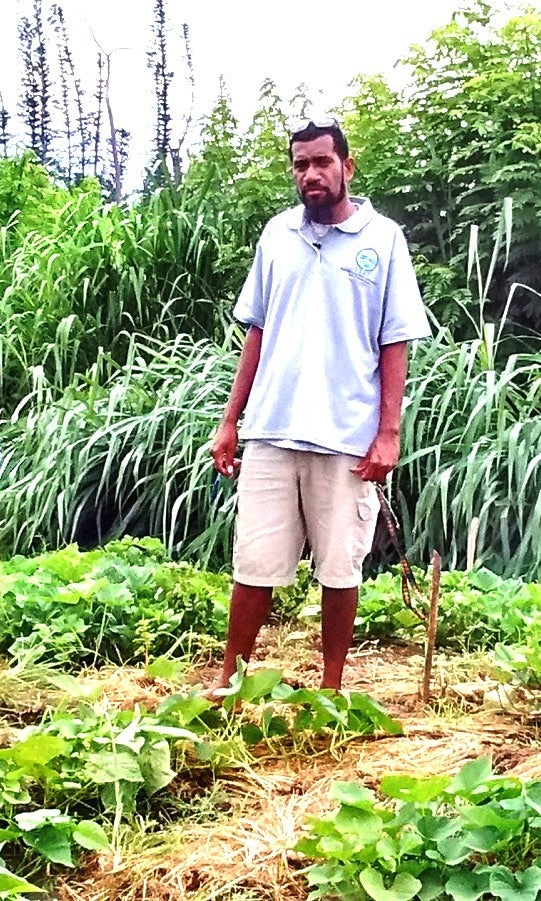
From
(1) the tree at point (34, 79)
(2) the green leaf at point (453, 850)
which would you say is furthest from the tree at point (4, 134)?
(2) the green leaf at point (453, 850)

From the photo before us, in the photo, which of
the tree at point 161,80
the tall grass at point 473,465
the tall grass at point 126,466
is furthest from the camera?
the tree at point 161,80

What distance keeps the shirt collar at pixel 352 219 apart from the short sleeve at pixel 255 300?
120 millimetres

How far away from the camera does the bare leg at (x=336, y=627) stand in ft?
7.96

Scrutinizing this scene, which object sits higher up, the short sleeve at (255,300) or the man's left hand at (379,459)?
the short sleeve at (255,300)

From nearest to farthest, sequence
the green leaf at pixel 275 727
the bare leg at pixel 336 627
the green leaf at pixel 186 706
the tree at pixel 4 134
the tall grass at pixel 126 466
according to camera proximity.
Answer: the green leaf at pixel 186 706
the green leaf at pixel 275 727
the bare leg at pixel 336 627
the tall grass at pixel 126 466
the tree at pixel 4 134

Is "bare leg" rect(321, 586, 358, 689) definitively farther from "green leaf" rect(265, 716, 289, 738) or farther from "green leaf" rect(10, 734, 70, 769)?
"green leaf" rect(10, 734, 70, 769)

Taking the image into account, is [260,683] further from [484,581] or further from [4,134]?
[4,134]

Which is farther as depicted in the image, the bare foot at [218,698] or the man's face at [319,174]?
the man's face at [319,174]

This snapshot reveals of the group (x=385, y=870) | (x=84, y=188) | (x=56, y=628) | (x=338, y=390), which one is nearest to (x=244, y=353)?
(x=338, y=390)

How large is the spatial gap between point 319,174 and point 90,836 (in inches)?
60.2

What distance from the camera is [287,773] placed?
2020mm

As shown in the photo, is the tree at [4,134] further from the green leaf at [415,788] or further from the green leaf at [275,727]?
the green leaf at [415,788]

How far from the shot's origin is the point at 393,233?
2.40 meters

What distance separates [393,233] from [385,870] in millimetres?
1480
